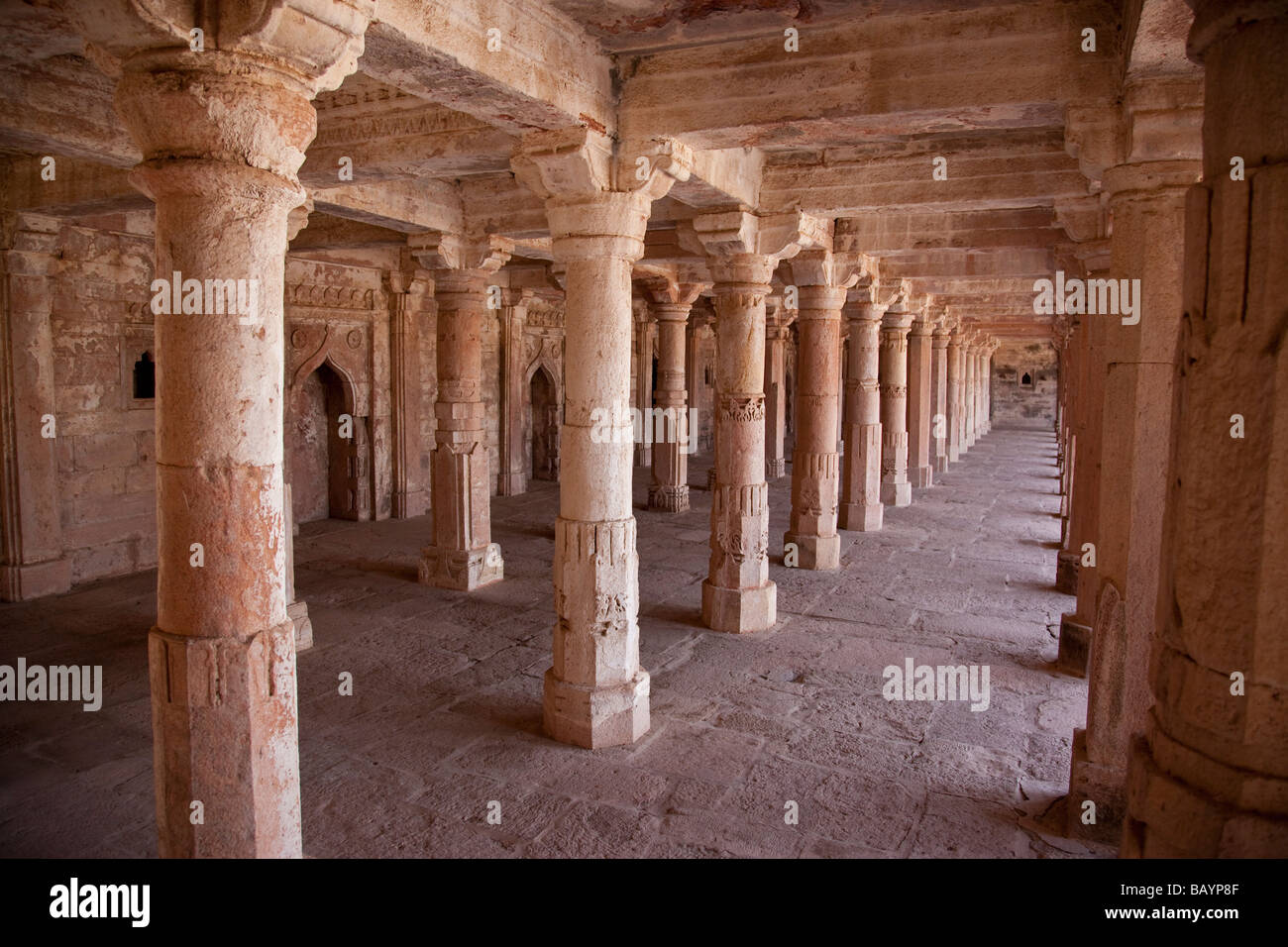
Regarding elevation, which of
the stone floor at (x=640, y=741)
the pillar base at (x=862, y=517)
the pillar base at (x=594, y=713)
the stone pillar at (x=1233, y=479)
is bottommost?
the stone floor at (x=640, y=741)

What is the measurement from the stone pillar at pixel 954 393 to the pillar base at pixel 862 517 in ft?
31.4

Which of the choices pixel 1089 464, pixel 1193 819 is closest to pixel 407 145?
pixel 1193 819

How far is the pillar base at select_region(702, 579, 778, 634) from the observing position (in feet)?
25.4

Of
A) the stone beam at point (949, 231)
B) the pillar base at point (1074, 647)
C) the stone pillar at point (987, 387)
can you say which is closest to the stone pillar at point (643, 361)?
the stone beam at point (949, 231)

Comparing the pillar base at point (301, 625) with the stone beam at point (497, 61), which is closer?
the stone beam at point (497, 61)

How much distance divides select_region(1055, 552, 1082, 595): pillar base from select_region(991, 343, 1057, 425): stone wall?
3117cm

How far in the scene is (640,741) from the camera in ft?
18.0

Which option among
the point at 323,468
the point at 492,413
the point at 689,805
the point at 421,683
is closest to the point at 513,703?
the point at 421,683

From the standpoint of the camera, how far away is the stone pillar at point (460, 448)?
9148 mm

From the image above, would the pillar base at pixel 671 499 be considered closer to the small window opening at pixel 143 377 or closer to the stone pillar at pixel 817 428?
the stone pillar at pixel 817 428

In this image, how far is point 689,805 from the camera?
4672mm

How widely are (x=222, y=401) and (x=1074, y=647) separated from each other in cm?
637

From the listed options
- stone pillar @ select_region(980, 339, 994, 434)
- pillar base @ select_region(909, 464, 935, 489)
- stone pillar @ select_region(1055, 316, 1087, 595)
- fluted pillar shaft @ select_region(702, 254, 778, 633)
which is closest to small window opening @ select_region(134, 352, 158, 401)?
fluted pillar shaft @ select_region(702, 254, 778, 633)

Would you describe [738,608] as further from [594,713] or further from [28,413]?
[28,413]
